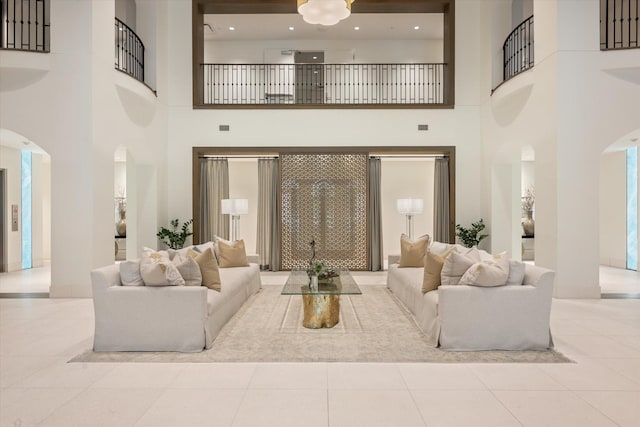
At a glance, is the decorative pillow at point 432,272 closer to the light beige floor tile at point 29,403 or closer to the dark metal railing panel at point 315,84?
the light beige floor tile at point 29,403

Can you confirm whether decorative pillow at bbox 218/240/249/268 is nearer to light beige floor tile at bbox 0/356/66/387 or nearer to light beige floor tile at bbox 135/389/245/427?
light beige floor tile at bbox 0/356/66/387

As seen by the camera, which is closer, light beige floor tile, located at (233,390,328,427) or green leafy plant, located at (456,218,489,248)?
light beige floor tile, located at (233,390,328,427)

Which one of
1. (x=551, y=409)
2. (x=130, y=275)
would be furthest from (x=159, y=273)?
(x=551, y=409)

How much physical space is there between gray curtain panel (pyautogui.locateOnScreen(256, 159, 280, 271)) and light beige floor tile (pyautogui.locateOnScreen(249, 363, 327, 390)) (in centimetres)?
553

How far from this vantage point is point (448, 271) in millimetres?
4141

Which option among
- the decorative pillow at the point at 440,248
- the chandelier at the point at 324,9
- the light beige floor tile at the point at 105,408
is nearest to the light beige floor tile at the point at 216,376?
the light beige floor tile at the point at 105,408

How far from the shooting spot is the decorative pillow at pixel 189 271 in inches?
165

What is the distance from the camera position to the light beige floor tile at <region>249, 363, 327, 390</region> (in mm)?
3031

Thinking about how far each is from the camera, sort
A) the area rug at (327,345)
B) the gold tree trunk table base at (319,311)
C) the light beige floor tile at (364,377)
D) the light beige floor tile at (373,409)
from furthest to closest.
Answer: the gold tree trunk table base at (319,311)
the area rug at (327,345)
the light beige floor tile at (364,377)
the light beige floor tile at (373,409)

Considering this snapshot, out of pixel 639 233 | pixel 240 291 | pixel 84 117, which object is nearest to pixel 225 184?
pixel 84 117

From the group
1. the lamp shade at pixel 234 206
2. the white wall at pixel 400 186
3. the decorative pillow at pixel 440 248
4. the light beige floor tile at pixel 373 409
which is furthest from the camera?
the white wall at pixel 400 186

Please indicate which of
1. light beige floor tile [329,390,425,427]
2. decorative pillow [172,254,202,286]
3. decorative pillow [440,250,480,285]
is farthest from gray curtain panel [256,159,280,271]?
light beige floor tile [329,390,425,427]

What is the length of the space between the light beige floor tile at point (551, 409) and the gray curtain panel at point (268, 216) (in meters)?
6.42

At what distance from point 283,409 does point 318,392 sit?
331mm
